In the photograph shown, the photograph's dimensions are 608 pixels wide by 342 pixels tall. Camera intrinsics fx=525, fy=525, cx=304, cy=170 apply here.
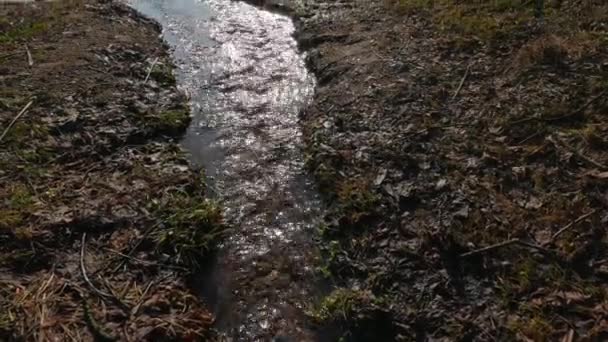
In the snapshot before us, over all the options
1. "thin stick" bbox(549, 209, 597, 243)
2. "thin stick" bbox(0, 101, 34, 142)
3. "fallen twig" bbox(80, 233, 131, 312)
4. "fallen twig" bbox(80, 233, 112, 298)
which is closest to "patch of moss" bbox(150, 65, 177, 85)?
"thin stick" bbox(0, 101, 34, 142)

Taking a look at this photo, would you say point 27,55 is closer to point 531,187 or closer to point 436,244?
point 436,244

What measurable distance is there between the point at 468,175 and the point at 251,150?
9.00 ft

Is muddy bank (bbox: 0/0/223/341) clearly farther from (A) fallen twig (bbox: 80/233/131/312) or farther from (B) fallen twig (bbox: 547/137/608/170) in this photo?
(B) fallen twig (bbox: 547/137/608/170)

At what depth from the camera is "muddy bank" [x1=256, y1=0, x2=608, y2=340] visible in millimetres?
4293

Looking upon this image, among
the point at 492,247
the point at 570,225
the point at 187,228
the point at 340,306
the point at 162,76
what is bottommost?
the point at 162,76

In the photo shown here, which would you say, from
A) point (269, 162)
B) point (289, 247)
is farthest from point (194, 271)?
point (269, 162)

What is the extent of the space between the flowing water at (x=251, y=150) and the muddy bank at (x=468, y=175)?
291mm

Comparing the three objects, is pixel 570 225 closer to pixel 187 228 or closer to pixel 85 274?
pixel 187 228

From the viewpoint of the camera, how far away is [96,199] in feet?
18.2

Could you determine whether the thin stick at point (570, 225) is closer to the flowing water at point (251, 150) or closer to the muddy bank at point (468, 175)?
the muddy bank at point (468, 175)

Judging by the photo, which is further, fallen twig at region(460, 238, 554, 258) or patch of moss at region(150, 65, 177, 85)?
patch of moss at region(150, 65, 177, 85)

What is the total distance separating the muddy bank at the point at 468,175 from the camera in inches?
169

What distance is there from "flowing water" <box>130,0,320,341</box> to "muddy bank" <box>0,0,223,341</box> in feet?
0.91

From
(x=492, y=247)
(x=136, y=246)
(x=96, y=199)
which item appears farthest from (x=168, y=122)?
(x=492, y=247)
